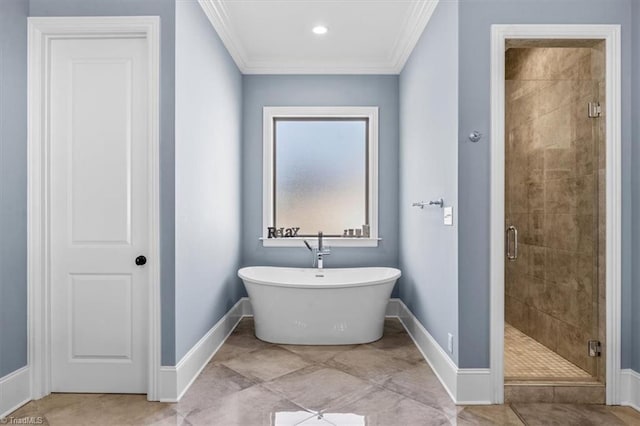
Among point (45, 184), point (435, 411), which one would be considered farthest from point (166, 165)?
point (435, 411)

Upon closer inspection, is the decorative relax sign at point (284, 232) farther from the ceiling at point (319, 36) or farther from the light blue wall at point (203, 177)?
the ceiling at point (319, 36)

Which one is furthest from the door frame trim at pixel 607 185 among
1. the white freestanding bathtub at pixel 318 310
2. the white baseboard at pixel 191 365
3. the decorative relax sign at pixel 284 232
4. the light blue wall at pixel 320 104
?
the decorative relax sign at pixel 284 232

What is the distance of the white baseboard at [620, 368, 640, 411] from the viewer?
237 cm

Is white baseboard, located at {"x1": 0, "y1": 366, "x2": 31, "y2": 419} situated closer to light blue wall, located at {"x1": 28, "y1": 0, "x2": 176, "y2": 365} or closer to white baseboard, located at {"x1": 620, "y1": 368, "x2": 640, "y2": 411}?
light blue wall, located at {"x1": 28, "y1": 0, "x2": 176, "y2": 365}

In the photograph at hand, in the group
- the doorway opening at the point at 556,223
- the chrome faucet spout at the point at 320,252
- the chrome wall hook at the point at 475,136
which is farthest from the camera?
the chrome faucet spout at the point at 320,252

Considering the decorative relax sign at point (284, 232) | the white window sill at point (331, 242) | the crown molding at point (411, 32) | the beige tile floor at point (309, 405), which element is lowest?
the beige tile floor at point (309, 405)

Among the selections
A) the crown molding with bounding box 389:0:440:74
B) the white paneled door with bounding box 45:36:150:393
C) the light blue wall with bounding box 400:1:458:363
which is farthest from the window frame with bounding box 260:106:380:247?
the white paneled door with bounding box 45:36:150:393

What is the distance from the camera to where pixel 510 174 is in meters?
3.16

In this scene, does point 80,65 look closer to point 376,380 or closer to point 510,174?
point 376,380

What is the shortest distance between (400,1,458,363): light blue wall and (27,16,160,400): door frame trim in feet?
5.95

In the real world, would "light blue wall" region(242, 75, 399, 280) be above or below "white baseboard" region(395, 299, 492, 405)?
above

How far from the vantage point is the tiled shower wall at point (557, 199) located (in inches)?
98.8

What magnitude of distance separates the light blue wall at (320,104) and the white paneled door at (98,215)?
6.31 ft

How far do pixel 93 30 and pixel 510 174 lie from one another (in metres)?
3.11
